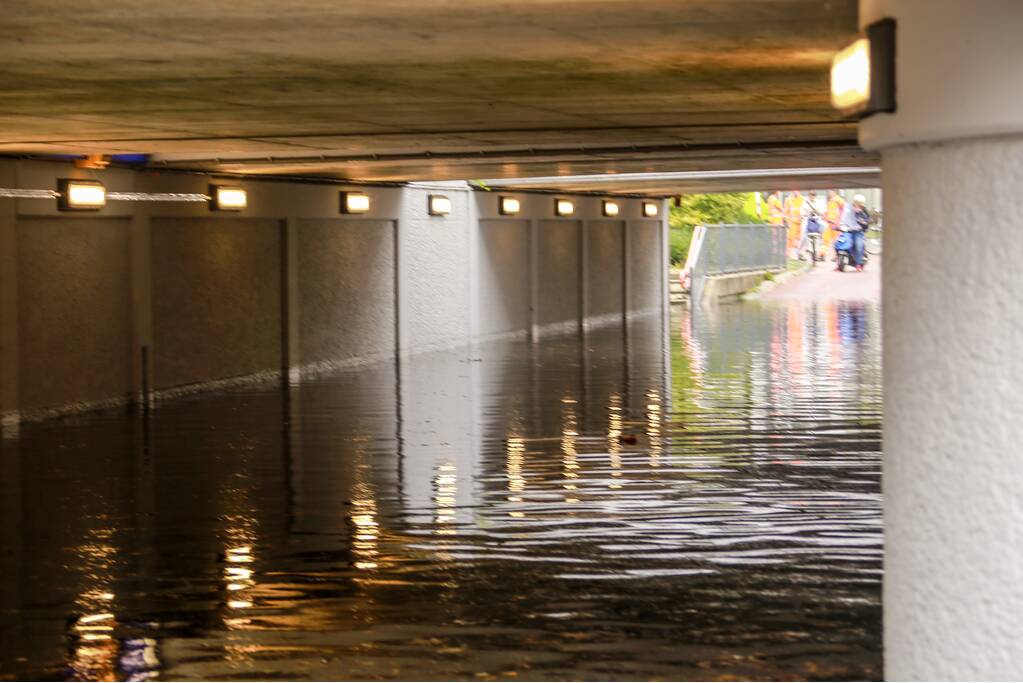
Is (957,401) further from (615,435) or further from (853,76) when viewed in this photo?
(615,435)

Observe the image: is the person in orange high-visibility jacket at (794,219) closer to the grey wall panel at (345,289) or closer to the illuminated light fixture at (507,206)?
the illuminated light fixture at (507,206)

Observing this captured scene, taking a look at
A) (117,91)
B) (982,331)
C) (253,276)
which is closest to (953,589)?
(982,331)

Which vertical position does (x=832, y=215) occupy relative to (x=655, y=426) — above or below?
above

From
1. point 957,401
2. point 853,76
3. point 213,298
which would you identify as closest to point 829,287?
point 213,298

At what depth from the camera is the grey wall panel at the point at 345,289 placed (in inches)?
789

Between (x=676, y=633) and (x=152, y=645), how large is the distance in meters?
2.25

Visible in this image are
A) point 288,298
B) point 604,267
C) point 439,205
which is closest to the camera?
point 288,298

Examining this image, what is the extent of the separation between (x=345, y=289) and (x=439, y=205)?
299 centimetres

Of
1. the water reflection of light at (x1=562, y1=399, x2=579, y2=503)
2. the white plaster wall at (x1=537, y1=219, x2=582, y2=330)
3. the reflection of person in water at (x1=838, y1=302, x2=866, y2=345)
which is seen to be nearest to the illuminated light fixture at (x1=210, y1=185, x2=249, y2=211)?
the water reflection of light at (x1=562, y1=399, x2=579, y2=503)

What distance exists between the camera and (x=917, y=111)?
305 cm

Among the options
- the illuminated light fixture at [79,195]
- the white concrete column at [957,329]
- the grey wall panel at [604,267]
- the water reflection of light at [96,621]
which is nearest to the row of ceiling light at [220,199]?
the illuminated light fixture at [79,195]

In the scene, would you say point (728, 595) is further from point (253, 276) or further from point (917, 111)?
point (253, 276)

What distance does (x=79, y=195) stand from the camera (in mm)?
14727

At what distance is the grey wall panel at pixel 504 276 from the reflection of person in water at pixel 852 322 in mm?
5723
